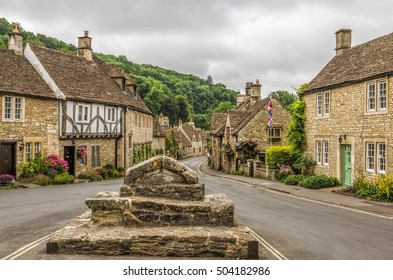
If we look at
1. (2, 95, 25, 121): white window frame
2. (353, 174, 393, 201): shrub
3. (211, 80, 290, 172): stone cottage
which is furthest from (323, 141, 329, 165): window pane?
(2, 95, 25, 121): white window frame

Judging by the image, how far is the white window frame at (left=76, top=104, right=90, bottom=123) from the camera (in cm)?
2672

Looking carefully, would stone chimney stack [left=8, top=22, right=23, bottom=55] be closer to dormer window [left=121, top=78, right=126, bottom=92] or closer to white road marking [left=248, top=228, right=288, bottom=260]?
dormer window [left=121, top=78, right=126, bottom=92]

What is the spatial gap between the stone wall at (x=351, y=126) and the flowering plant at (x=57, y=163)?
16675 mm

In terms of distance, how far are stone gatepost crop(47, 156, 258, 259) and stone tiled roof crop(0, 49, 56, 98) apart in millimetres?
16199

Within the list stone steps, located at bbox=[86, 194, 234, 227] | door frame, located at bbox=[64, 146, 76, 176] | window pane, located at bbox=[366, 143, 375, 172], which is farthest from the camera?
door frame, located at bbox=[64, 146, 76, 176]

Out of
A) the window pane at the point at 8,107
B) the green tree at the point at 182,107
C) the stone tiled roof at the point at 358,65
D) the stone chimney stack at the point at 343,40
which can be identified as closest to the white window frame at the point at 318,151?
the stone tiled roof at the point at 358,65

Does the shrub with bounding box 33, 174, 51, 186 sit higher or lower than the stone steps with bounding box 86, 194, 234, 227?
lower

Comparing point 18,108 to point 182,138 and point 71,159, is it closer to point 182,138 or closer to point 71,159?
point 71,159

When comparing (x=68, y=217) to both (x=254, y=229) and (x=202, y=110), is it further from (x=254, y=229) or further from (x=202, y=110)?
(x=202, y=110)

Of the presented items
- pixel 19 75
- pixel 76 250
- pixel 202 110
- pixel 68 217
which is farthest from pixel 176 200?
pixel 202 110

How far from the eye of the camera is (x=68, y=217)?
11.4m

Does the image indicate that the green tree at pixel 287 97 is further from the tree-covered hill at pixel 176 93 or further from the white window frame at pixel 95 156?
the white window frame at pixel 95 156

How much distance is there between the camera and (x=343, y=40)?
2512cm

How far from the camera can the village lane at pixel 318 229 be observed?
7965 mm
